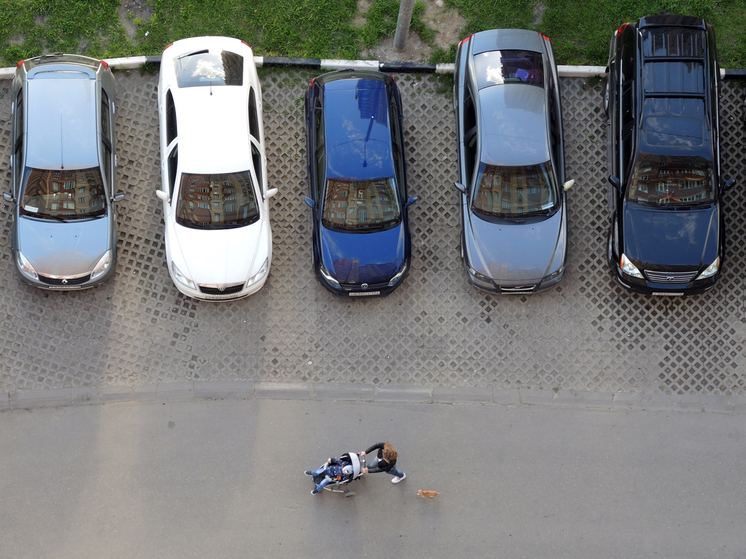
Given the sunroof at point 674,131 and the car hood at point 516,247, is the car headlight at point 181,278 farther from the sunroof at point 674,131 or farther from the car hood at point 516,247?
the sunroof at point 674,131

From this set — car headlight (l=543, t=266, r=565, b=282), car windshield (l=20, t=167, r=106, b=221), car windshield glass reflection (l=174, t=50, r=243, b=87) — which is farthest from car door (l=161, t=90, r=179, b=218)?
car headlight (l=543, t=266, r=565, b=282)

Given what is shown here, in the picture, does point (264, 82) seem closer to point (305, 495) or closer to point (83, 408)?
point (83, 408)

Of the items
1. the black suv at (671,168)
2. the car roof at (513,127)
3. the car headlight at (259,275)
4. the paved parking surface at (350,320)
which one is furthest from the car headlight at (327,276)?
the black suv at (671,168)

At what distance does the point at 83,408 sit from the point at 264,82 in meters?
5.47

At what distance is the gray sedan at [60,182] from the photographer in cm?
802

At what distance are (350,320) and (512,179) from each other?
307cm

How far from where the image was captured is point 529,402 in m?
8.60

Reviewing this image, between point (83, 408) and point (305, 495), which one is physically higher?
point (83, 408)

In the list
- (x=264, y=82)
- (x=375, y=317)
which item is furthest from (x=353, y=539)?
(x=264, y=82)

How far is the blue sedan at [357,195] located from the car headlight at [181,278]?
175 cm

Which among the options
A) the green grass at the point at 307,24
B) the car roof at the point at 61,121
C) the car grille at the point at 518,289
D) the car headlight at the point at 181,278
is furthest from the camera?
the green grass at the point at 307,24

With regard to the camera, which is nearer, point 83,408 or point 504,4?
point 83,408

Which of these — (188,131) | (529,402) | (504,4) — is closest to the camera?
(188,131)

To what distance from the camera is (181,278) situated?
321 inches
